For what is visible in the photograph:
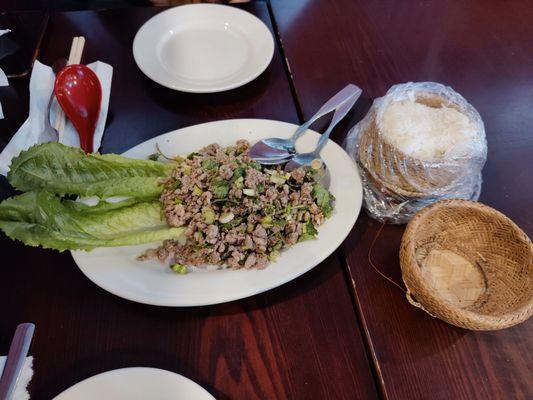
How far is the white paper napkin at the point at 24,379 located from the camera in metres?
0.87

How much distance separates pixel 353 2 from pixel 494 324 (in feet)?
5.15

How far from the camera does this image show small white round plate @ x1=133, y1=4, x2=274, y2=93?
1.46 meters

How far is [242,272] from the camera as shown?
98 cm

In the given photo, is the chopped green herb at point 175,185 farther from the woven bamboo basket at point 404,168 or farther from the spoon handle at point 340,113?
the woven bamboo basket at point 404,168

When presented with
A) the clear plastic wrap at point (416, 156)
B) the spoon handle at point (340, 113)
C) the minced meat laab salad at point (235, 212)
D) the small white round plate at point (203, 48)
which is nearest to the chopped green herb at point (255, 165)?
the minced meat laab salad at point (235, 212)

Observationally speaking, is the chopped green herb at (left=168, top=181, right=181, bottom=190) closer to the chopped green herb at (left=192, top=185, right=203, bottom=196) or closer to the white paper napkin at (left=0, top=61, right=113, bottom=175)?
the chopped green herb at (left=192, top=185, right=203, bottom=196)

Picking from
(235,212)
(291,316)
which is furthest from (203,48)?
(291,316)

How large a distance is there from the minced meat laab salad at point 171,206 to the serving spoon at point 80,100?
0.88ft

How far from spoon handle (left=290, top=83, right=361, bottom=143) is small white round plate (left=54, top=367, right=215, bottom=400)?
2.46 ft

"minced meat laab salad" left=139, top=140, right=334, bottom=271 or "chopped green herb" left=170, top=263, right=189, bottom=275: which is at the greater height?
"minced meat laab salad" left=139, top=140, right=334, bottom=271

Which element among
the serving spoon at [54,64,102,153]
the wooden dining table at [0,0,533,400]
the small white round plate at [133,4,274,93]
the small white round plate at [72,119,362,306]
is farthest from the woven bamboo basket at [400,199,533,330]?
the serving spoon at [54,64,102,153]

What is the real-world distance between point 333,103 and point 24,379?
1.14 m

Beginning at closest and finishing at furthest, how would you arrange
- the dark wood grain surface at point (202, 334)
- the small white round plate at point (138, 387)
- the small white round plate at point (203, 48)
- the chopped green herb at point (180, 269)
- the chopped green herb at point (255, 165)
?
the small white round plate at point (138, 387) → the dark wood grain surface at point (202, 334) → the chopped green herb at point (180, 269) → the chopped green herb at point (255, 165) → the small white round plate at point (203, 48)

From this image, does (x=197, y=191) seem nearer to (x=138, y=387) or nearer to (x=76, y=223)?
(x=76, y=223)
